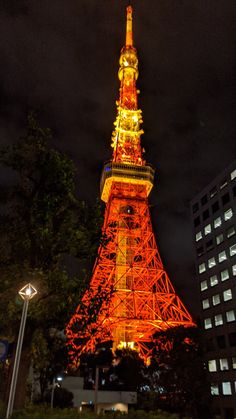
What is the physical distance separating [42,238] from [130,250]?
117 feet

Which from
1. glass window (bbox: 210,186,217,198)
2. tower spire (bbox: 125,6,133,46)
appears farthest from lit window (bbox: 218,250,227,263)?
tower spire (bbox: 125,6,133,46)

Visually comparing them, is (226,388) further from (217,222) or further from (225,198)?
(225,198)

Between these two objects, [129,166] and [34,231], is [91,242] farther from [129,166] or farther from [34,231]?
[129,166]

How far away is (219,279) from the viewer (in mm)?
43500

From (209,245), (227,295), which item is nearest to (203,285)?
(209,245)

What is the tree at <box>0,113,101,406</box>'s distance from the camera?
1037 centimetres

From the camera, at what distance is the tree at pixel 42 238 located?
10.4 meters

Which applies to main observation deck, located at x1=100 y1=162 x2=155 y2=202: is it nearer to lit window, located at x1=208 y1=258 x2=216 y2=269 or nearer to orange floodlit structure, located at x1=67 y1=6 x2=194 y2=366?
orange floodlit structure, located at x1=67 y1=6 x2=194 y2=366

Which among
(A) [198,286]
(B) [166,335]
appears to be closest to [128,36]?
(A) [198,286]

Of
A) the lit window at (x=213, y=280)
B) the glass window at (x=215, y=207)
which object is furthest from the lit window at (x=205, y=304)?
the glass window at (x=215, y=207)

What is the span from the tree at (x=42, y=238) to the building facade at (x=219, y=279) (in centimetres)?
2995

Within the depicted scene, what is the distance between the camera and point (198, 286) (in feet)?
158

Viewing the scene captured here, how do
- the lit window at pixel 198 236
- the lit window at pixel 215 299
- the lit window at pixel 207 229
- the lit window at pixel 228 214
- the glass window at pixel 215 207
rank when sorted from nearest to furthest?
the lit window at pixel 215 299, the lit window at pixel 228 214, the glass window at pixel 215 207, the lit window at pixel 207 229, the lit window at pixel 198 236

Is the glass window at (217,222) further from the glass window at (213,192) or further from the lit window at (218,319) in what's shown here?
the lit window at (218,319)
